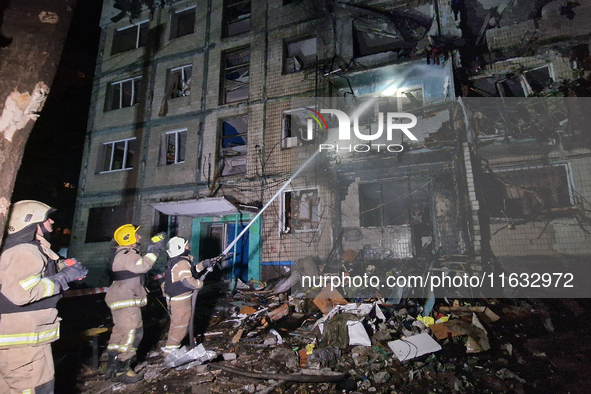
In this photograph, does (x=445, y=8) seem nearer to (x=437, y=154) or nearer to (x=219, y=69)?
(x=437, y=154)

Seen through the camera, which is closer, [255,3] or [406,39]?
[406,39]

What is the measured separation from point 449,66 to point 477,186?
403 centimetres

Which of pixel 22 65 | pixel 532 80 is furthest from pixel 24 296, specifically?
pixel 532 80

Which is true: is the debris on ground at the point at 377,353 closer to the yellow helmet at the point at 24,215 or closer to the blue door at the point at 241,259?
the yellow helmet at the point at 24,215

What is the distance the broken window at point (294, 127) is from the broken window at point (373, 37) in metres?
3.14

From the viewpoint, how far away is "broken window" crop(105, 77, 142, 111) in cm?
1444

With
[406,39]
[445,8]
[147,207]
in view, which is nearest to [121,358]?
[147,207]

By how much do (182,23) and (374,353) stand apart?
1684cm

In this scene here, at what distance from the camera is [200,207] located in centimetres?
1009

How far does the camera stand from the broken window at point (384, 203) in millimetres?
9875

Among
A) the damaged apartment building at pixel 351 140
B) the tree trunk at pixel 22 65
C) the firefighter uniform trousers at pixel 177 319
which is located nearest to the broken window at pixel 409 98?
the damaged apartment building at pixel 351 140

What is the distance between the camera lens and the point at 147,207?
40.4ft

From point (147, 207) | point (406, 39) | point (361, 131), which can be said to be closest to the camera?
point (361, 131)

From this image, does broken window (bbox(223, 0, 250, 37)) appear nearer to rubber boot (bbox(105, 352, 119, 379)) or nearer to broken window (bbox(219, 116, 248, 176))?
broken window (bbox(219, 116, 248, 176))
